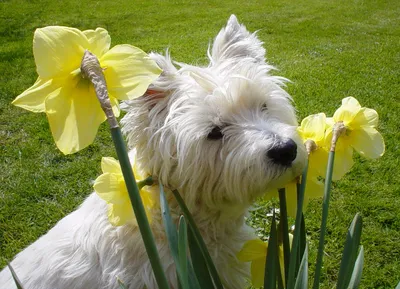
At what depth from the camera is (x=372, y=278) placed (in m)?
2.98

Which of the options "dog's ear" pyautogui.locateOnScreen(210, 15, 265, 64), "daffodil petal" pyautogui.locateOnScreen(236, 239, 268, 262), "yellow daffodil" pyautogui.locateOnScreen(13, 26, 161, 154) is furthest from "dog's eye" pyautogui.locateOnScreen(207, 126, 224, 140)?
"yellow daffodil" pyautogui.locateOnScreen(13, 26, 161, 154)

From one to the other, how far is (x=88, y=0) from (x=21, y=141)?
37.3 feet

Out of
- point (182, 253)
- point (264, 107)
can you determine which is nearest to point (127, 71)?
point (182, 253)

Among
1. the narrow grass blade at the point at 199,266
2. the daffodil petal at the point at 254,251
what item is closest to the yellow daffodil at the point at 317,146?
the daffodil petal at the point at 254,251

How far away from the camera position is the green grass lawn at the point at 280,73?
11.7 feet

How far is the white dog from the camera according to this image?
67.9 inches

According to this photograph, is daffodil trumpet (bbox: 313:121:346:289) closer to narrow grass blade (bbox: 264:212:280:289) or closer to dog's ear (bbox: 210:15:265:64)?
narrow grass blade (bbox: 264:212:280:289)

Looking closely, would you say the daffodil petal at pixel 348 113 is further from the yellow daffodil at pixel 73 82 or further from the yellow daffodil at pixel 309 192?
the yellow daffodil at pixel 73 82

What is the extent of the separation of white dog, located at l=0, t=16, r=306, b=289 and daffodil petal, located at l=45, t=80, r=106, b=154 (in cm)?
95

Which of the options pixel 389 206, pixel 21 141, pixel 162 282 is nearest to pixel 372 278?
pixel 389 206

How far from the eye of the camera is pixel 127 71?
2.63 ft

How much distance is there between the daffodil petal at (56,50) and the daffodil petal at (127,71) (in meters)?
0.06

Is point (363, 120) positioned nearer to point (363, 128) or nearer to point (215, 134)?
point (363, 128)

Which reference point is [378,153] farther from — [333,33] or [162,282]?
[333,33]
